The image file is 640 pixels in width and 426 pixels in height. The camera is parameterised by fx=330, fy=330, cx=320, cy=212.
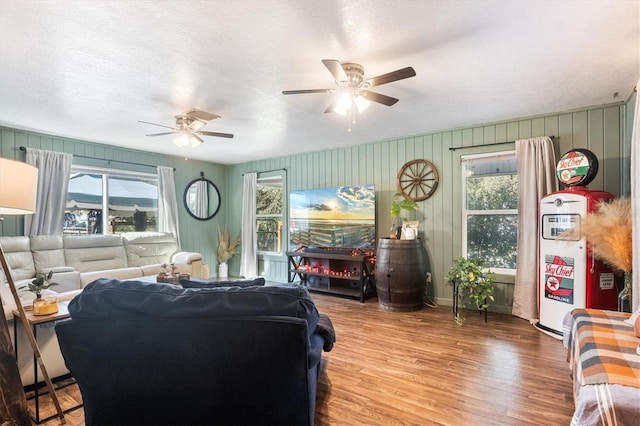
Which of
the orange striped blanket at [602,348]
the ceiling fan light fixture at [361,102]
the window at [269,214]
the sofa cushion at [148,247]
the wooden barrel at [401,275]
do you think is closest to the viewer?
the orange striped blanket at [602,348]

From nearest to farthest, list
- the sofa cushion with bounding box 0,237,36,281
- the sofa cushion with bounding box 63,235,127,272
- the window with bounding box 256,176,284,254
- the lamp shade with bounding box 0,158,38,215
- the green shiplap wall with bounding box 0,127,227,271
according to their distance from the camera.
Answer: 1. the lamp shade with bounding box 0,158,38,215
2. the sofa cushion with bounding box 0,237,36,281
3. the green shiplap wall with bounding box 0,127,227,271
4. the sofa cushion with bounding box 63,235,127,272
5. the window with bounding box 256,176,284,254

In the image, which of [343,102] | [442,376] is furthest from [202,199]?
[442,376]

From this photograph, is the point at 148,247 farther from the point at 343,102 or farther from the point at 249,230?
the point at 343,102

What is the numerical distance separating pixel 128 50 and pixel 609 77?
376 centimetres

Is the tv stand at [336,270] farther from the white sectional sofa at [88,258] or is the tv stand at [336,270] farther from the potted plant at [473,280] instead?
the white sectional sofa at [88,258]

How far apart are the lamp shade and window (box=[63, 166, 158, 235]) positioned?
371 centimetres

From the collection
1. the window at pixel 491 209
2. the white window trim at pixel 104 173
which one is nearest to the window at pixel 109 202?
the white window trim at pixel 104 173

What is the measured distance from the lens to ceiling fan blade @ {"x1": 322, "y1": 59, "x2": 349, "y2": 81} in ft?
6.78

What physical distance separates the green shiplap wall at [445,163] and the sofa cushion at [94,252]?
254 centimetres

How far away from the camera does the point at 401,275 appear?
4.02 m

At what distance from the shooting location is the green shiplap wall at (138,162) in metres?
4.28

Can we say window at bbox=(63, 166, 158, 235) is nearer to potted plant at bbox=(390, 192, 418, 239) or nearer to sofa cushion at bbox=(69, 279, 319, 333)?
potted plant at bbox=(390, 192, 418, 239)

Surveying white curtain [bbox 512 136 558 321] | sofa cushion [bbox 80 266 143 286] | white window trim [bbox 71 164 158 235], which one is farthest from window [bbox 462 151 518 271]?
white window trim [bbox 71 164 158 235]

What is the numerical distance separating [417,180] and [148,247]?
4205mm
